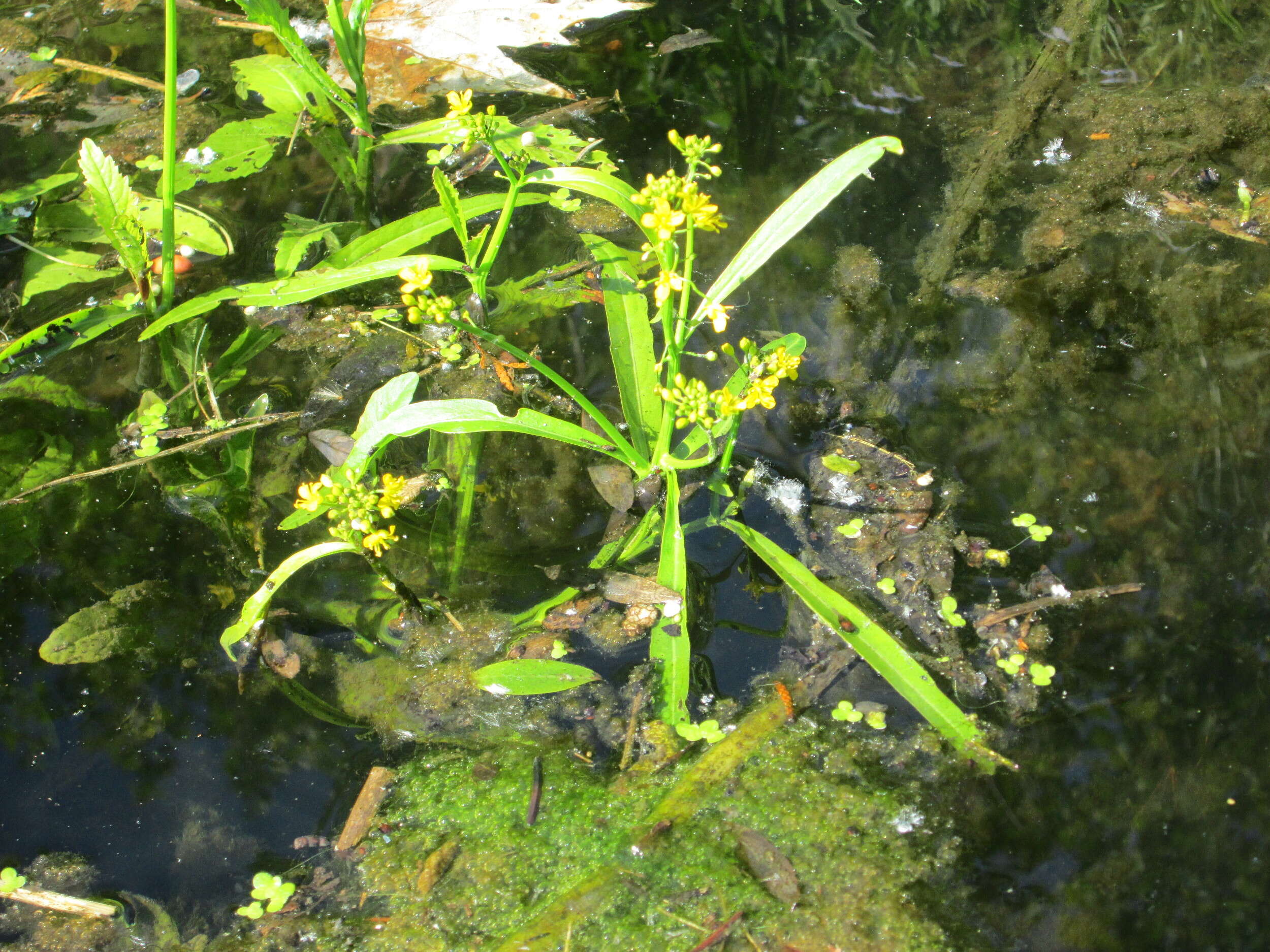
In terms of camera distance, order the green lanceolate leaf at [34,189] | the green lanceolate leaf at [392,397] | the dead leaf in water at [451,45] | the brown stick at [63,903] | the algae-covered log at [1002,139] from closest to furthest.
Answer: the brown stick at [63,903] < the green lanceolate leaf at [392,397] < the algae-covered log at [1002,139] < the green lanceolate leaf at [34,189] < the dead leaf in water at [451,45]

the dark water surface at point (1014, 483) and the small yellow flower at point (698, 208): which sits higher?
the small yellow flower at point (698, 208)

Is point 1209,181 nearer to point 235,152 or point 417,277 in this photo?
point 417,277

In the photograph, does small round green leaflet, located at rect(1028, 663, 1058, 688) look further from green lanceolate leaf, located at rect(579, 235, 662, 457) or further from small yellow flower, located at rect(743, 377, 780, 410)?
green lanceolate leaf, located at rect(579, 235, 662, 457)

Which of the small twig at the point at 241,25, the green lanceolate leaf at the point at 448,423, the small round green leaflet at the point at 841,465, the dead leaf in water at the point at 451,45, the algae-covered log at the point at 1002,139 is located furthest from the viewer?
the small twig at the point at 241,25

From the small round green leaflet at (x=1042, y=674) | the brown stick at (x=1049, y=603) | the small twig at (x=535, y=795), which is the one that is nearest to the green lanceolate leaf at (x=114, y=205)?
the small twig at (x=535, y=795)

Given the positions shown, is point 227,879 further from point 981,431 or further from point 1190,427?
point 1190,427

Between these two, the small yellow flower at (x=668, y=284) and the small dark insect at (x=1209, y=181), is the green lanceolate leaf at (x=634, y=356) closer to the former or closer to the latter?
the small yellow flower at (x=668, y=284)

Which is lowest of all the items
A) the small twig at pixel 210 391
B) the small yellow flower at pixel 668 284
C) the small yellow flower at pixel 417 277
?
the small twig at pixel 210 391
